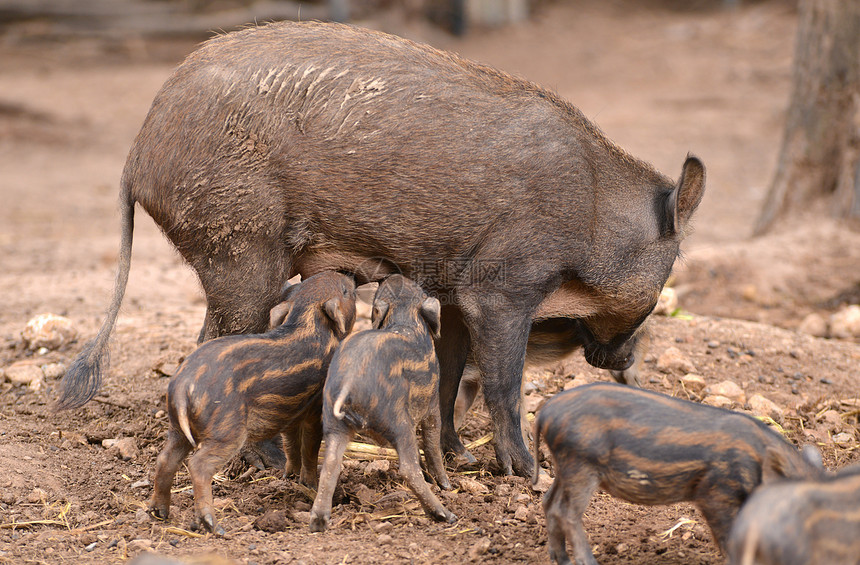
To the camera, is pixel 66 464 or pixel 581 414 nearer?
pixel 581 414

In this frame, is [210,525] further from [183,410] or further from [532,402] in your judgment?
[532,402]

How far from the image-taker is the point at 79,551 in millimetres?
3717

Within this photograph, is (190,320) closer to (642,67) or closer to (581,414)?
(581,414)

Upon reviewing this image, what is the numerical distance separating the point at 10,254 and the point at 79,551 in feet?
20.9

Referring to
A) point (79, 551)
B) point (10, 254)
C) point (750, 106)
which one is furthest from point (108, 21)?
point (79, 551)

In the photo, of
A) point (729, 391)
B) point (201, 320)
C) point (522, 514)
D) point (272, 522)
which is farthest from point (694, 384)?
point (201, 320)

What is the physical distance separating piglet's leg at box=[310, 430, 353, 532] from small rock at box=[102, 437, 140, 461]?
1408 millimetres

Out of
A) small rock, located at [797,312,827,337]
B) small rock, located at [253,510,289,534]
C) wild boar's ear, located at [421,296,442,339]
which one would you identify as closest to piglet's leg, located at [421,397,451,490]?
wild boar's ear, located at [421,296,442,339]

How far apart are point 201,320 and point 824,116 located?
5.54m

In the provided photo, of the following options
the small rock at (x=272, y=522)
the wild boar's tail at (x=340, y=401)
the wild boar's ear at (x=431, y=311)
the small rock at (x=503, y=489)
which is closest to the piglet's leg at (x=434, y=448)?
the small rock at (x=503, y=489)

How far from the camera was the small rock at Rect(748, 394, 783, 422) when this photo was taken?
5063 millimetres

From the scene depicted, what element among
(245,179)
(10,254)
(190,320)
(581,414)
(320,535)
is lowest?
(10,254)

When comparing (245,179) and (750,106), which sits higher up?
(245,179)

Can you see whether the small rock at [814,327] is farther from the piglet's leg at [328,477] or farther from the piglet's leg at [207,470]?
the piglet's leg at [207,470]
